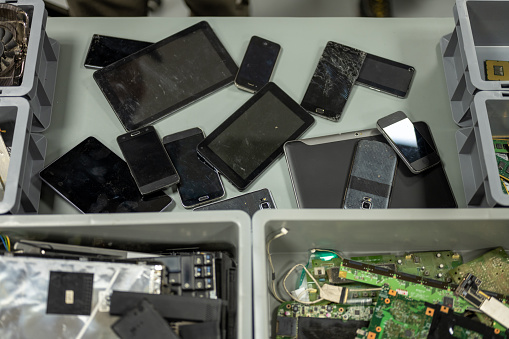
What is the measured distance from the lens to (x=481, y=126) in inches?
58.7

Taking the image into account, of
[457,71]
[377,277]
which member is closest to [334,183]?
[377,277]

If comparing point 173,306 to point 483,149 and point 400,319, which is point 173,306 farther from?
point 483,149

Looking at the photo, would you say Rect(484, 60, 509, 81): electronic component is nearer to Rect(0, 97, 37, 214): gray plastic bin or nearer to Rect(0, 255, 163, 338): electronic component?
Rect(0, 255, 163, 338): electronic component

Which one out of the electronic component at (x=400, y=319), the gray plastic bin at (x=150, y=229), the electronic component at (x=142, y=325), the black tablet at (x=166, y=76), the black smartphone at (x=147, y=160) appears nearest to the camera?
the electronic component at (x=142, y=325)

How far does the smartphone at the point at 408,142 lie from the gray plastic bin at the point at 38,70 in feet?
3.04

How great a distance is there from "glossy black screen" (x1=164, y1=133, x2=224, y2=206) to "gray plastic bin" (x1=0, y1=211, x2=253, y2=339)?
24 cm

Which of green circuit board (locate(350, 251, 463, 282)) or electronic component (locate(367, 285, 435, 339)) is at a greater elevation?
green circuit board (locate(350, 251, 463, 282))

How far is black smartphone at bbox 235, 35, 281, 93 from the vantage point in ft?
5.65

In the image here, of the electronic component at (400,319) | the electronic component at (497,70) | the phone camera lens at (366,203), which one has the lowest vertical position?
the electronic component at (400,319)

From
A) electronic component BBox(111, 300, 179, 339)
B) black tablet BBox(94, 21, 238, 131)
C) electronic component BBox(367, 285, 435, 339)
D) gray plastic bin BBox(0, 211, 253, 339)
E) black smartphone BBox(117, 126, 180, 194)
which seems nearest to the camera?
electronic component BBox(111, 300, 179, 339)

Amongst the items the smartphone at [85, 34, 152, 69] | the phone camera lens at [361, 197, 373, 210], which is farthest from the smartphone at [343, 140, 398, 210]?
the smartphone at [85, 34, 152, 69]

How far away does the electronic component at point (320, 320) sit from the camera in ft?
4.64

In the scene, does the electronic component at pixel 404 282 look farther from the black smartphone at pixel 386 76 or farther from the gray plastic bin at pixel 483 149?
the black smartphone at pixel 386 76

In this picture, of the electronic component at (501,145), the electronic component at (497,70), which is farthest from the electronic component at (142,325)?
the electronic component at (497,70)
